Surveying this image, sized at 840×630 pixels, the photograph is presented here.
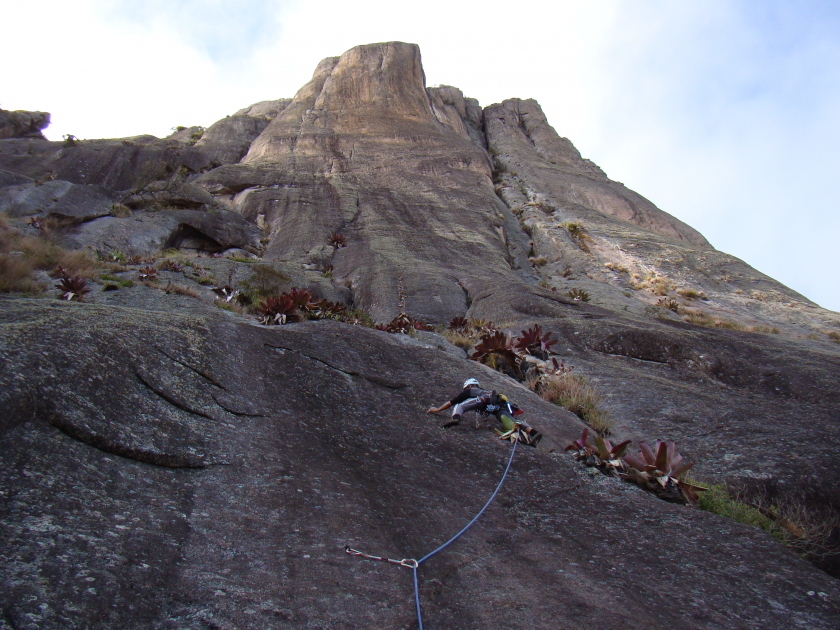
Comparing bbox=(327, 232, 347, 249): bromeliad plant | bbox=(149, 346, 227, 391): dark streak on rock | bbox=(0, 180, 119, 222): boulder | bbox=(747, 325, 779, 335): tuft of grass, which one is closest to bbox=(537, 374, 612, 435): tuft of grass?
bbox=(149, 346, 227, 391): dark streak on rock

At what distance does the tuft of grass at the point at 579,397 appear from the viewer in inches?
304

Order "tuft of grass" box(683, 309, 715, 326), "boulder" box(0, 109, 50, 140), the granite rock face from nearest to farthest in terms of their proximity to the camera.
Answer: the granite rock face, "tuft of grass" box(683, 309, 715, 326), "boulder" box(0, 109, 50, 140)

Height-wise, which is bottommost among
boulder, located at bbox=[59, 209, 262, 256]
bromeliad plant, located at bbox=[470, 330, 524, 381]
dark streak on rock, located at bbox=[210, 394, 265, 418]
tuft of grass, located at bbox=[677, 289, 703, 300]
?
dark streak on rock, located at bbox=[210, 394, 265, 418]

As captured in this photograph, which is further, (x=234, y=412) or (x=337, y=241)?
(x=337, y=241)

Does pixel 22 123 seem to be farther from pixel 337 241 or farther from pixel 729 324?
pixel 729 324

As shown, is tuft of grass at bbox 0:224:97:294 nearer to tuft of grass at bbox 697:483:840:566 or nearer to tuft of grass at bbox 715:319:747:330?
tuft of grass at bbox 697:483:840:566

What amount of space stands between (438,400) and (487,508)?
265 cm

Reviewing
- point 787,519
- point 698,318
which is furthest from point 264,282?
point 698,318

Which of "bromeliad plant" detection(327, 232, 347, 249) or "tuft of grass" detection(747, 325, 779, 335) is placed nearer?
"tuft of grass" detection(747, 325, 779, 335)

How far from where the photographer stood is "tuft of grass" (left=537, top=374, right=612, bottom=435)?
771cm

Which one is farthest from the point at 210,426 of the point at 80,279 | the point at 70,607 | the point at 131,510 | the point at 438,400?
the point at 80,279

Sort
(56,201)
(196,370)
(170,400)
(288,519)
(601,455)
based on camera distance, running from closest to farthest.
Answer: (288,519) < (170,400) < (196,370) < (601,455) < (56,201)

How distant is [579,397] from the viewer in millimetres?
8367

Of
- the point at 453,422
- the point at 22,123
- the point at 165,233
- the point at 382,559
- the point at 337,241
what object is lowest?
the point at 382,559
